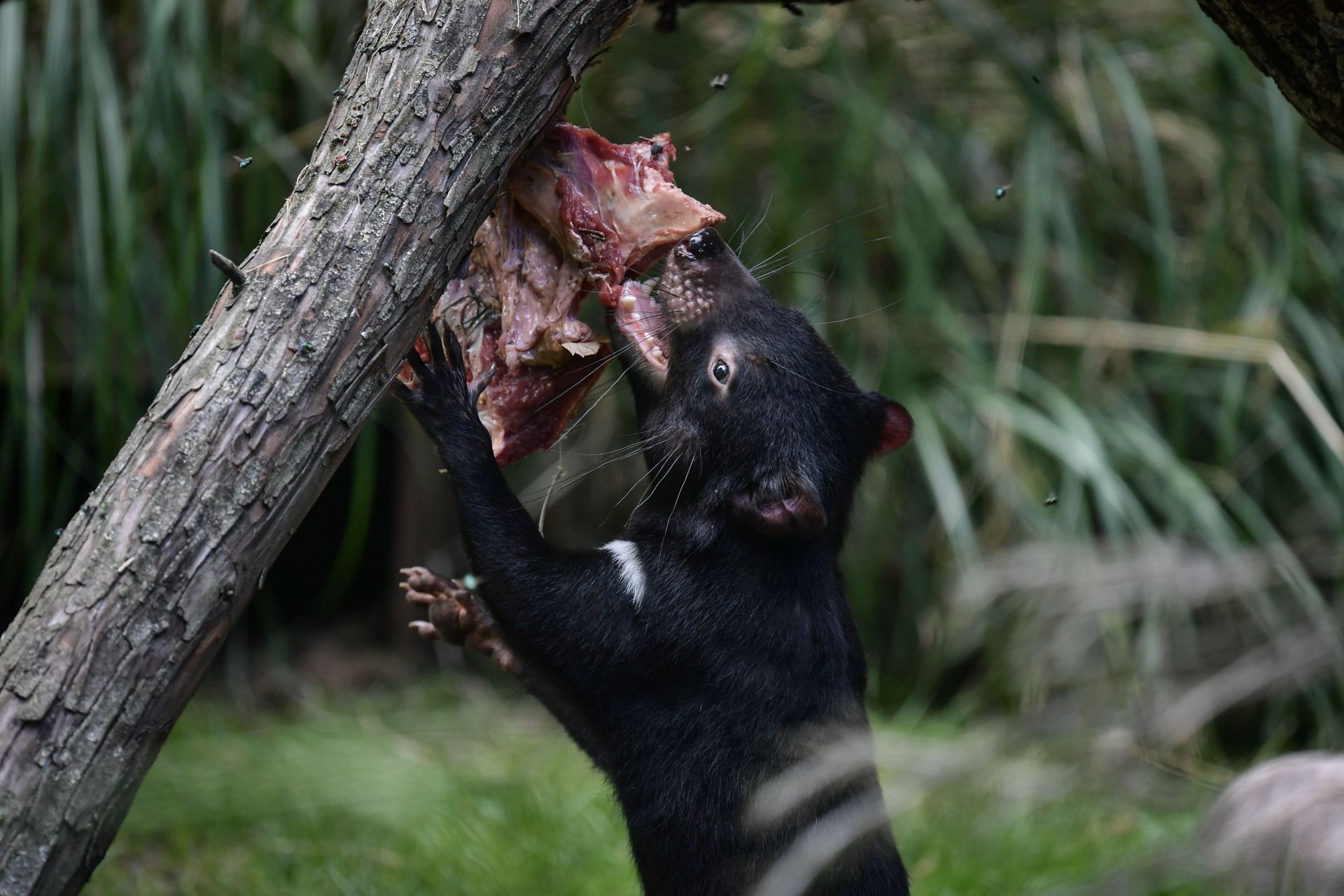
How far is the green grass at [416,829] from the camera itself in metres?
3.14

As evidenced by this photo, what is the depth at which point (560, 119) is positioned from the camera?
1991 mm

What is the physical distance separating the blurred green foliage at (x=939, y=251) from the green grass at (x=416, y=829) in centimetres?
53

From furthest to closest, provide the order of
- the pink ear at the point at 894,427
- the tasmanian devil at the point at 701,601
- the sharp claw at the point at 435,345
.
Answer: the pink ear at the point at 894,427 → the tasmanian devil at the point at 701,601 → the sharp claw at the point at 435,345

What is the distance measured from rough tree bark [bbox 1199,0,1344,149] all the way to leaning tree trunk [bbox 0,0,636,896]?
36.1 inches

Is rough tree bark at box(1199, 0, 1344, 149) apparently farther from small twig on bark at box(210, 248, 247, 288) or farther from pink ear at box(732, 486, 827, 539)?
small twig on bark at box(210, 248, 247, 288)

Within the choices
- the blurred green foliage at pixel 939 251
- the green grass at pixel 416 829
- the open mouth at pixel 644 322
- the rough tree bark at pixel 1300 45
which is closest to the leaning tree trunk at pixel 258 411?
the open mouth at pixel 644 322

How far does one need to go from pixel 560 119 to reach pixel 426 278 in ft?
1.52

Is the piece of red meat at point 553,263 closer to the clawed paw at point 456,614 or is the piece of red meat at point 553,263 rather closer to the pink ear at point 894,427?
the clawed paw at point 456,614

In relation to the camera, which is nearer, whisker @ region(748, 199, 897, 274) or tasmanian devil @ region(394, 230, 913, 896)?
tasmanian devil @ region(394, 230, 913, 896)

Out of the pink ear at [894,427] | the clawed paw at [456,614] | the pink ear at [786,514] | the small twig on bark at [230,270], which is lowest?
the pink ear at [894,427]

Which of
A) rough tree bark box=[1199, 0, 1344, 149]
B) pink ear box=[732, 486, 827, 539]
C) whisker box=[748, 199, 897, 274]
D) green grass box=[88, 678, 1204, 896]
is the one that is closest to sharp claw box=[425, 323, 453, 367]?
pink ear box=[732, 486, 827, 539]

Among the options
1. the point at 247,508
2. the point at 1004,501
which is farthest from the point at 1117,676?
the point at 1004,501

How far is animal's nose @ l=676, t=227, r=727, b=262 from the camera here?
2369 mm

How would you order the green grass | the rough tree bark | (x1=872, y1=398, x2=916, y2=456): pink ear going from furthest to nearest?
the green grass
(x1=872, y1=398, x2=916, y2=456): pink ear
the rough tree bark
